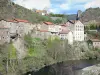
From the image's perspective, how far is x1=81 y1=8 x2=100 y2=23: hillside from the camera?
11336cm

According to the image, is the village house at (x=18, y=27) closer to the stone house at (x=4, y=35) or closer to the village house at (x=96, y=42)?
the stone house at (x=4, y=35)

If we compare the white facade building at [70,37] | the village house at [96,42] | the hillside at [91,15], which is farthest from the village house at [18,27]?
the hillside at [91,15]

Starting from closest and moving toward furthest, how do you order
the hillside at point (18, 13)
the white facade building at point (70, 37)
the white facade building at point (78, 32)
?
1. the white facade building at point (70, 37)
2. the hillside at point (18, 13)
3. the white facade building at point (78, 32)

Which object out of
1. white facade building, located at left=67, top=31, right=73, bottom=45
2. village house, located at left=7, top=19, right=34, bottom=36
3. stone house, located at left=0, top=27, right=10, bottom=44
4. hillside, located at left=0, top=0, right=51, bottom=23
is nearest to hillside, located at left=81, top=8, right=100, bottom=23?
hillside, located at left=0, top=0, right=51, bottom=23

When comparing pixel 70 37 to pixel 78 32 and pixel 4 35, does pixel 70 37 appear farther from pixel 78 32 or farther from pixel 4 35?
pixel 4 35

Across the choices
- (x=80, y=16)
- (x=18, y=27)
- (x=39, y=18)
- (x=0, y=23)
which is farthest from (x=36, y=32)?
(x=80, y=16)

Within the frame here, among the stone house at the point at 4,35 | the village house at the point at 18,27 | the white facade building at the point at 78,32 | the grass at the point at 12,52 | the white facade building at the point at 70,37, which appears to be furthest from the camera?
the white facade building at the point at 78,32

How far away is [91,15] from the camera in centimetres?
11781

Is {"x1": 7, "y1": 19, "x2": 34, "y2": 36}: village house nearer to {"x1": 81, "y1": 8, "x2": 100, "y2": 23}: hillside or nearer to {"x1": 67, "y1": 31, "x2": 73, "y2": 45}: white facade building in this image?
{"x1": 67, "y1": 31, "x2": 73, "y2": 45}: white facade building

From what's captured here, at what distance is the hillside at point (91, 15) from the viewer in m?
113

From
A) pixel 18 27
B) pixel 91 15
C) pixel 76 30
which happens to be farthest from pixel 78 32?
pixel 91 15

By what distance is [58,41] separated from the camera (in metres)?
54.4

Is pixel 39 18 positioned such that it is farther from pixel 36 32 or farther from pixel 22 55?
pixel 22 55

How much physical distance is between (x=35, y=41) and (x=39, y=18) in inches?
921
